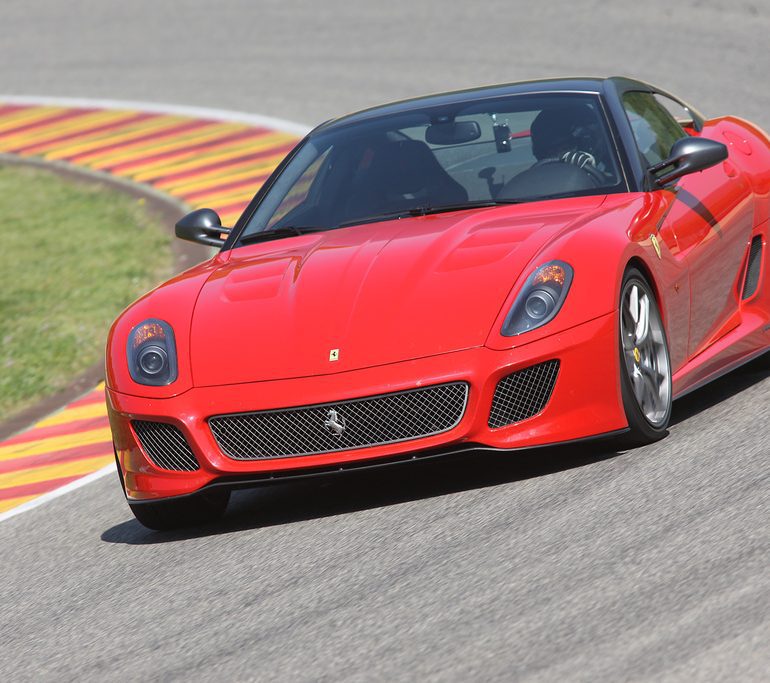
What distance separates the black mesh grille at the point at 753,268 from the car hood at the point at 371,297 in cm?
97

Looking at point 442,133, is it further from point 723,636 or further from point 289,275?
point 723,636

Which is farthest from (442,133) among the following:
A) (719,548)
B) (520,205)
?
(719,548)

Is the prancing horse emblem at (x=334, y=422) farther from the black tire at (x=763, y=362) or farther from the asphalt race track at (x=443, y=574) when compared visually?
the black tire at (x=763, y=362)

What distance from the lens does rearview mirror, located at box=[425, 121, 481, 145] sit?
6.54 metres

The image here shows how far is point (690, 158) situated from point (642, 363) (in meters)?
0.99

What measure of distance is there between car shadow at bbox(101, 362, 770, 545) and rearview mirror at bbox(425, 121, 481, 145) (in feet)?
4.41

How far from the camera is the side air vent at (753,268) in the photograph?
6633mm

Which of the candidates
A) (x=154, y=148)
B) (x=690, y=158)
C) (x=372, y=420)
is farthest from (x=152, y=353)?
(x=154, y=148)

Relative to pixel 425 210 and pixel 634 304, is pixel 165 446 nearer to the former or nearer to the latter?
pixel 425 210

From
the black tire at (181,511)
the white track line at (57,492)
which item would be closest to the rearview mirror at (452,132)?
the black tire at (181,511)

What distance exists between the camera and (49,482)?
710 cm

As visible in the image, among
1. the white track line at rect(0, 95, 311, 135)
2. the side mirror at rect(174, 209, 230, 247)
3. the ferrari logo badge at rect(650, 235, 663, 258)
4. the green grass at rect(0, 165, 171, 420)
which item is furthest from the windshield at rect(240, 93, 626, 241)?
the white track line at rect(0, 95, 311, 135)

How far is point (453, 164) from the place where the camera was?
6500mm

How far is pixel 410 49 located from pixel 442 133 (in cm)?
1103
